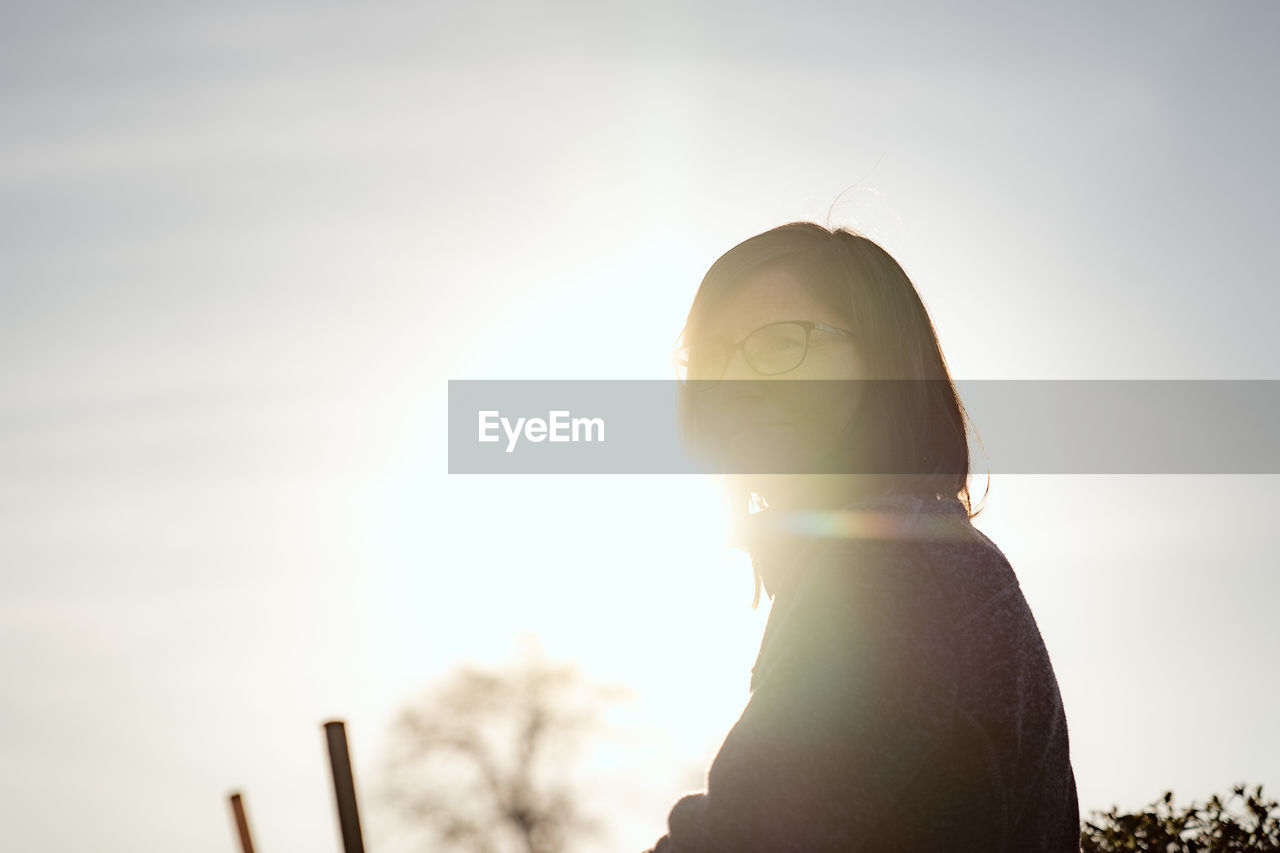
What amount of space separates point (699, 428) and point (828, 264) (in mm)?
414

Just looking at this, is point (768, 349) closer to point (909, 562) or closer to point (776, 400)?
point (776, 400)

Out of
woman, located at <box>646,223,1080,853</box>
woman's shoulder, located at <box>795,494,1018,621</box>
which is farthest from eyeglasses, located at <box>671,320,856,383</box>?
woman's shoulder, located at <box>795,494,1018,621</box>

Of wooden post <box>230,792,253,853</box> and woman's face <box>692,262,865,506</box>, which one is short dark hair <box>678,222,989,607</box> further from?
wooden post <box>230,792,253,853</box>

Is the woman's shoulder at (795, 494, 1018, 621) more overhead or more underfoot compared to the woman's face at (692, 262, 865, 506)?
more underfoot

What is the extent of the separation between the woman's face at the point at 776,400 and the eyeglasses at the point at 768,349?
0.01 meters

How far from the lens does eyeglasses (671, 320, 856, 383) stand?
6.49 feet

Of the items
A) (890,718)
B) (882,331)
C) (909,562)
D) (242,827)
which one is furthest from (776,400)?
(242,827)

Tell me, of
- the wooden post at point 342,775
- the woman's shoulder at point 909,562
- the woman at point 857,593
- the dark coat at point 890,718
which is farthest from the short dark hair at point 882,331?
the wooden post at point 342,775

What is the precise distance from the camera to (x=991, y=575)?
1.66 meters

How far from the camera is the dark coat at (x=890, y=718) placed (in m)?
1.45

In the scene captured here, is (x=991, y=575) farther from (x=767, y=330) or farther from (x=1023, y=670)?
(x=767, y=330)

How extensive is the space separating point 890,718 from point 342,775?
2.36 ft

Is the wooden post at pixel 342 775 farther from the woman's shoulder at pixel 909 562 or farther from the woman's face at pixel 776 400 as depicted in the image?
the woman's face at pixel 776 400

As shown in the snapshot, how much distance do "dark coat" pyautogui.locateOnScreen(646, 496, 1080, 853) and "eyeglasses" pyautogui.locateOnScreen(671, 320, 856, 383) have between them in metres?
0.41
